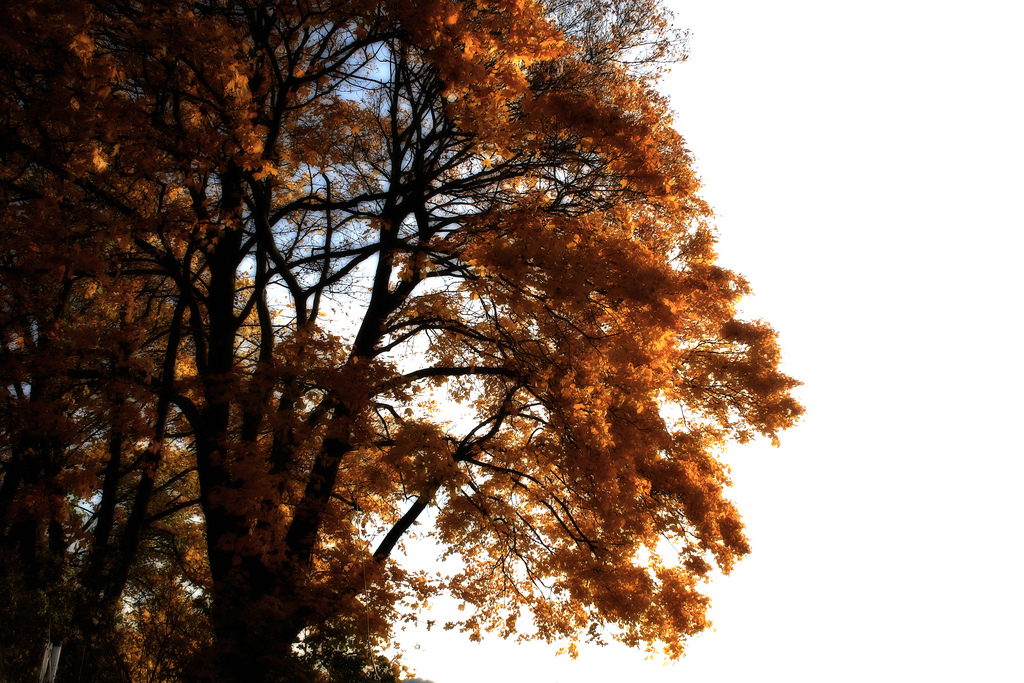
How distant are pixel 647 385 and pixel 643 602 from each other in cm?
268

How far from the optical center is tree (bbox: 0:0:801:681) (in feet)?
21.3

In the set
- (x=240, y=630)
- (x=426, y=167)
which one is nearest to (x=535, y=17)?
(x=426, y=167)

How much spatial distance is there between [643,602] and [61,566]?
25.2 ft

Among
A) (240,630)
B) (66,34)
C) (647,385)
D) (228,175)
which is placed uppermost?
(228,175)

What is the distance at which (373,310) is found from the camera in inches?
368

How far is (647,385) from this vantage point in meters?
7.70

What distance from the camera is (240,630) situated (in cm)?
714

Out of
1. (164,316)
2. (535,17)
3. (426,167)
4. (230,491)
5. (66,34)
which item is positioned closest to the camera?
(66,34)

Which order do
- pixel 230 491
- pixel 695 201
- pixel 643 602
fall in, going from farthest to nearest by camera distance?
pixel 695 201
pixel 643 602
pixel 230 491

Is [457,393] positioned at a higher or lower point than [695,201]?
lower

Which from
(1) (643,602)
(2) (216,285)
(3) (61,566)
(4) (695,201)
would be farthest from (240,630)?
(4) (695,201)

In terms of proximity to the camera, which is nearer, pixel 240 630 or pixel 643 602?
pixel 240 630

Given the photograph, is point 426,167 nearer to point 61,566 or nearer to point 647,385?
point 647,385

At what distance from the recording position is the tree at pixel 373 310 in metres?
6.50
